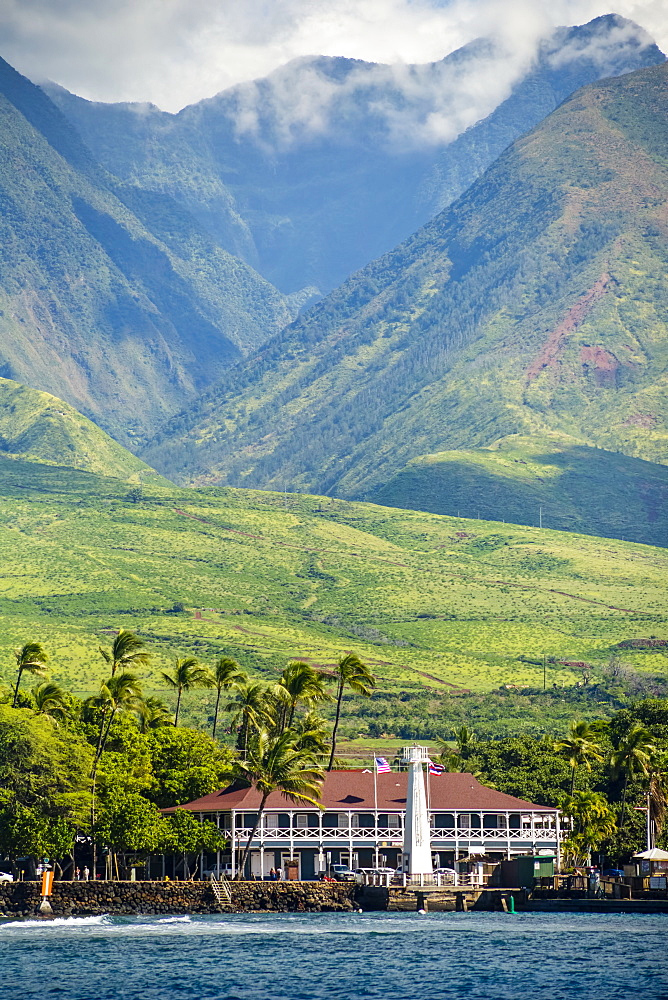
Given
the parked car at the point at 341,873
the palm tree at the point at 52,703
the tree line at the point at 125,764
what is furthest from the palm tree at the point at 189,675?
the parked car at the point at 341,873

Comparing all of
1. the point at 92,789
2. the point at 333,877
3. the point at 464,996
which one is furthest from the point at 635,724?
the point at 464,996

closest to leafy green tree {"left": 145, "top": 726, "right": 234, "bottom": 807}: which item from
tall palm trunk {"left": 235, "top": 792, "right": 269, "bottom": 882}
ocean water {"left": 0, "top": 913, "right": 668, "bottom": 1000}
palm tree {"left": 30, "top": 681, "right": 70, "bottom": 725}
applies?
palm tree {"left": 30, "top": 681, "right": 70, "bottom": 725}

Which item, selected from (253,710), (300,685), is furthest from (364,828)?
(253,710)

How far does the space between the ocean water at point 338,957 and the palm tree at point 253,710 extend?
24.6 metres

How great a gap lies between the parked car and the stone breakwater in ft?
10.8

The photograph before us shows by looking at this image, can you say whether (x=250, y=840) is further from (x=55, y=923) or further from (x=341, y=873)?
(x=55, y=923)

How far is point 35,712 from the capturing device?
113375mm

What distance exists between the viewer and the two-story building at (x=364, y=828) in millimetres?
110125

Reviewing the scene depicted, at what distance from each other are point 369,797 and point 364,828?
3.49 meters

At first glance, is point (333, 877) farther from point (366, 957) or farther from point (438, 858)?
point (366, 957)

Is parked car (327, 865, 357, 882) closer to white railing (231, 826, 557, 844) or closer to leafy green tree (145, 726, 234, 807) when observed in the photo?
white railing (231, 826, 557, 844)

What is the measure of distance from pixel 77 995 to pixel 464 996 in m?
17.4

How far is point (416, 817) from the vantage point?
3952 inches

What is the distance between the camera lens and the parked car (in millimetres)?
104875
